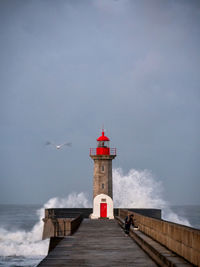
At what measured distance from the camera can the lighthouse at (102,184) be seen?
29703 mm

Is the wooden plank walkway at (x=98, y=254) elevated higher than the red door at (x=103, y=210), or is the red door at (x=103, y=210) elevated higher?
the red door at (x=103, y=210)

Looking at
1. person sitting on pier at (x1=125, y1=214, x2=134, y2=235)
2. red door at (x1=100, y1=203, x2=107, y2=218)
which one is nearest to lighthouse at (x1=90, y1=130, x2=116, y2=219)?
red door at (x1=100, y1=203, x2=107, y2=218)

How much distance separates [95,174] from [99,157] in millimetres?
1373

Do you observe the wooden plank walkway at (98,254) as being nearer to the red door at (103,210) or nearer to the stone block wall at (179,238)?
the stone block wall at (179,238)

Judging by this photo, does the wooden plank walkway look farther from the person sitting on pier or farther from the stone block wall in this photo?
the person sitting on pier

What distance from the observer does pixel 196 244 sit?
6.86m

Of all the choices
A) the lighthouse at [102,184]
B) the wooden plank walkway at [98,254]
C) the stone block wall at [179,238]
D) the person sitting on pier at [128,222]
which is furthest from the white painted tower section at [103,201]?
the stone block wall at [179,238]

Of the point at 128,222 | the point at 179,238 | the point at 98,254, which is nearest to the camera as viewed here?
the point at 179,238

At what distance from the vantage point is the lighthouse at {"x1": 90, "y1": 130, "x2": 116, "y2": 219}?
29.7 m

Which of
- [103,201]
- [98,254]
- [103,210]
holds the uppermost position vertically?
[103,201]

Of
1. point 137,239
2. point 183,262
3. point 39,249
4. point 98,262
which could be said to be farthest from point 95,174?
point 183,262

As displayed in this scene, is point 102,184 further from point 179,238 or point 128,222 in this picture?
point 179,238

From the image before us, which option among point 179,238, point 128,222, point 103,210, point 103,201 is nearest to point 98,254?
point 179,238

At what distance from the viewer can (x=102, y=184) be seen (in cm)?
2989
